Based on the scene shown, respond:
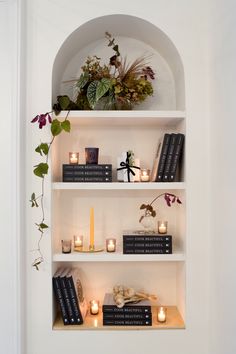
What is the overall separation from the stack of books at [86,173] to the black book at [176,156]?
32cm

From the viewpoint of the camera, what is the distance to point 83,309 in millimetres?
1977

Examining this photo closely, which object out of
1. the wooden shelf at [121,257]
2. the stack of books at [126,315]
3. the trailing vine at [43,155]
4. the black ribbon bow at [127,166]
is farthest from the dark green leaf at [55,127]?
the stack of books at [126,315]

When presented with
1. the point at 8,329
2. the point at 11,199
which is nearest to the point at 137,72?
the point at 11,199

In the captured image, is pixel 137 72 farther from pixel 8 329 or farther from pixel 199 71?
pixel 8 329

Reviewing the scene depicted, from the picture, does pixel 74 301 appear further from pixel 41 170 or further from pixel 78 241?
pixel 41 170

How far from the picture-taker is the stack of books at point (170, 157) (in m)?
1.90

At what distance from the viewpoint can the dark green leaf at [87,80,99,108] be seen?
1900mm

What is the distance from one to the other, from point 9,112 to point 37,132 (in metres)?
0.16

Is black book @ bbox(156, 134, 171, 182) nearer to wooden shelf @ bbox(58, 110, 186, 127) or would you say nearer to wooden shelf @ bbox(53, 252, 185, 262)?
wooden shelf @ bbox(58, 110, 186, 127)

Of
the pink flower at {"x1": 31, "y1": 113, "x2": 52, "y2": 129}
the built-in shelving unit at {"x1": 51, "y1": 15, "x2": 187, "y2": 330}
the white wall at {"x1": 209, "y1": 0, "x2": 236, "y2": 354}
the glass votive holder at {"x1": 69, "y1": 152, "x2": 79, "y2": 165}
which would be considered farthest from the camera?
the built-in shelving unit at {"x1": 51, "y1": 15, "x2": 187, "y2": 330}

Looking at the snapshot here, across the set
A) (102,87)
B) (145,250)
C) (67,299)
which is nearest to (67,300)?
(67,299)

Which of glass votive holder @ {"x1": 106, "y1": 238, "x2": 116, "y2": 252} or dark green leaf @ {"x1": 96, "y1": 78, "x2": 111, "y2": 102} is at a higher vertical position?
dark green leaf @ {"x1": 96, "y1": 78, "x2": 111, "y2": 102}

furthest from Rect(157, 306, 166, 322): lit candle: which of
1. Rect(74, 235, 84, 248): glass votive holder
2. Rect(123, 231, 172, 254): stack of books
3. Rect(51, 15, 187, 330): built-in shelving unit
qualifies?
Rect(74, 235, 84, 248): glass votive holder

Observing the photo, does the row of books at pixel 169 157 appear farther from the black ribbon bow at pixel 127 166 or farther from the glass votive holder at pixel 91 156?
the glass votive holder at pixel 91 156
